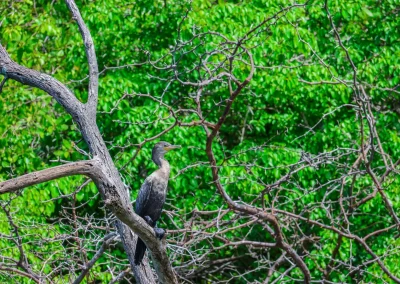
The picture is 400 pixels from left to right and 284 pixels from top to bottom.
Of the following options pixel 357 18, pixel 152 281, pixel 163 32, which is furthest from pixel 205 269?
pixel 152 281

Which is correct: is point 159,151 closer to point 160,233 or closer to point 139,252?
point 139,252

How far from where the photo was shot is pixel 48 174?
4246 millimetres

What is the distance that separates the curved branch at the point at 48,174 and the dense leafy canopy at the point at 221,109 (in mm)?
4344

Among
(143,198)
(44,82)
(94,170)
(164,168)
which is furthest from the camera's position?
(164,168)

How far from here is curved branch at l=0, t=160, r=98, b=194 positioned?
4.13 metres

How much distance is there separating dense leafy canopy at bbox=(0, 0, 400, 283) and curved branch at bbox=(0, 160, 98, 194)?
4344mm

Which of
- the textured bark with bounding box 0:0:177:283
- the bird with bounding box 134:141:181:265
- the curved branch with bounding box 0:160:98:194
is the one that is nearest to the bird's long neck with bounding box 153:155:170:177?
the bird with bounding box 134:141:181:265

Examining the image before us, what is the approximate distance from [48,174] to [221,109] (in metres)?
6.44

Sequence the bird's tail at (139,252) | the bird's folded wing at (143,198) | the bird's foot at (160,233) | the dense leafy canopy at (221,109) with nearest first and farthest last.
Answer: the bird's foot at (160,233) < the bird's tail at (139,252) < the bird's folded wing at (143,198) < the dense leafy canopy at (221,109)

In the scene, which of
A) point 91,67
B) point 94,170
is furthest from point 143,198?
point 94,170

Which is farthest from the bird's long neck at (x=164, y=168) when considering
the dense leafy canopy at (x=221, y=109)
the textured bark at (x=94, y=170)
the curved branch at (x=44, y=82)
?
the dense leafy canopy at (x=221, y=109)

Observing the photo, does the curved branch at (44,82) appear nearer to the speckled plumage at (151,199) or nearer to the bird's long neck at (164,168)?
the speckled plumage at (151,199)

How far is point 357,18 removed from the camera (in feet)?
35.7

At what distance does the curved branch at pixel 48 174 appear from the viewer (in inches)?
163
